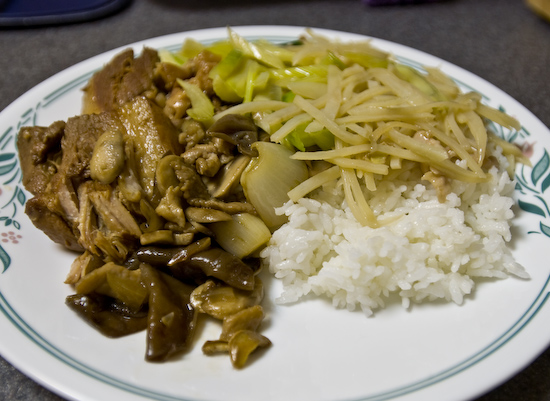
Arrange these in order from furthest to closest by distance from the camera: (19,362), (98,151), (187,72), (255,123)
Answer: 1. (187,72)
2. (255,123)
3. (98,151)
4. (19,362)

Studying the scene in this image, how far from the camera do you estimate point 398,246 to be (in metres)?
2.47

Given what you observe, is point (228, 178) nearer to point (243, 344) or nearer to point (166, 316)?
point (166, 316)

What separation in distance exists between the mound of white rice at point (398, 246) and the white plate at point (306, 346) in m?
0.09

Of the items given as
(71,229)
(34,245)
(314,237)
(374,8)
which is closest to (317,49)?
(314,237)

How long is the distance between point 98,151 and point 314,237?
1.25m

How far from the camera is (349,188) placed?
2676 mm

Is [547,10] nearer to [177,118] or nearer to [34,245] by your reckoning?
[177,118]

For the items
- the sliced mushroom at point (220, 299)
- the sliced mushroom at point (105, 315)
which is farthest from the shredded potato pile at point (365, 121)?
the sliced mushroom at point (105, 315)

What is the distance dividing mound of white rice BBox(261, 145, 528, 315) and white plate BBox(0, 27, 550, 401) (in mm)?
90

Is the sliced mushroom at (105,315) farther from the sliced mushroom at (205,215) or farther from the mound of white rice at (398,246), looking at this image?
the mound of white rice at (398,246)

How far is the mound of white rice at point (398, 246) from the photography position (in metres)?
2.44

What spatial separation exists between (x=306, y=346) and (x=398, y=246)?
0.72 metres

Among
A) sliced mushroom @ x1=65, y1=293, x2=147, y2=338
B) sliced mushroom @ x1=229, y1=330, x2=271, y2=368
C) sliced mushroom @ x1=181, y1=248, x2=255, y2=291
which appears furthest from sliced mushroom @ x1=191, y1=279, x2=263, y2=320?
sliced mushroom @ x1=65, y1=293, x2=147, y2=338

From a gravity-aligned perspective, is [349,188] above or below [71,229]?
below
